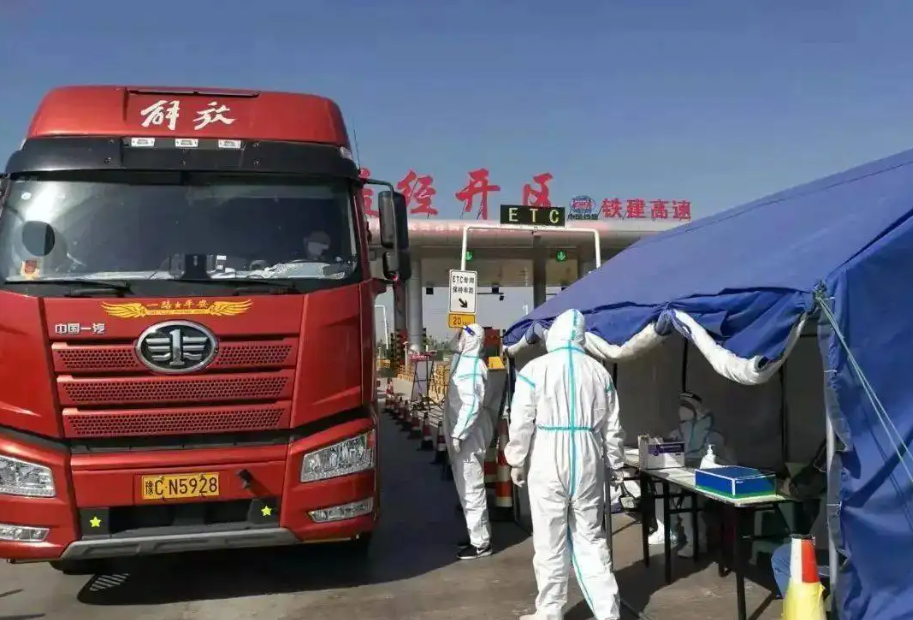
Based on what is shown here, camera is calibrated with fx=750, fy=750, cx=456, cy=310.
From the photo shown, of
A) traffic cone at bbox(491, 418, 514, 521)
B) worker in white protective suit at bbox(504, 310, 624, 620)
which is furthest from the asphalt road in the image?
worker in white protective suit at bbox(504, 310, 624, 620)

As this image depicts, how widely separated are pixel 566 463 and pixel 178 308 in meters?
2.63

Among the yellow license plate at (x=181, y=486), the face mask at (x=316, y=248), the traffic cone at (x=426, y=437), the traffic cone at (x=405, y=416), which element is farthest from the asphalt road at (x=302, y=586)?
the traffic cone at (x=405, y=416)

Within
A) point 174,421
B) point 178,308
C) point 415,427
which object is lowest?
point 415,427

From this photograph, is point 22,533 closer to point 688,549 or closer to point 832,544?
point 832,544

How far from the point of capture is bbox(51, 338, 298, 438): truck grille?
4691 mm

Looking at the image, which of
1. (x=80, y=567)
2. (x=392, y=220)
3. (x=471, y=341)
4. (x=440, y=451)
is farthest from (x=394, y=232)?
(x=440, y=451)

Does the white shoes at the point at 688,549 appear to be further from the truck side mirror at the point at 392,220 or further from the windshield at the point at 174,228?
the windshield at the point at 174,228

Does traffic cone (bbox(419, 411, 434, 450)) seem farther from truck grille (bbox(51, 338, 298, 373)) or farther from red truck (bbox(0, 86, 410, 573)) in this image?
truck grille (bbox(51, 338, 298, 373))

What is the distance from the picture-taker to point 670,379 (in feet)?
26.8

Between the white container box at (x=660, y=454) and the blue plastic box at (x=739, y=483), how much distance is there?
0.83m

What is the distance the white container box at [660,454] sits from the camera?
575cm

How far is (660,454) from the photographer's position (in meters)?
5.79

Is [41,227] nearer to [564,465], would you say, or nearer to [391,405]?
[564,465]

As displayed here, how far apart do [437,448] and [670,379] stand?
4.52m
